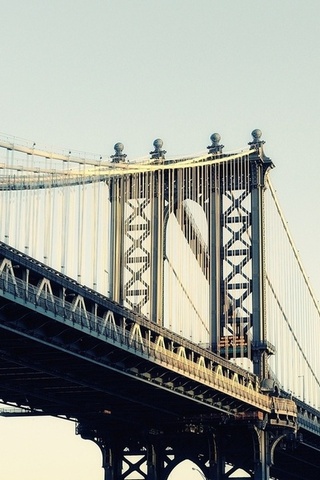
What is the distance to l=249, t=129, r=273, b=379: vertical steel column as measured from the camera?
9306 centimetres

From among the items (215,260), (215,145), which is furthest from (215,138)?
(215,260)

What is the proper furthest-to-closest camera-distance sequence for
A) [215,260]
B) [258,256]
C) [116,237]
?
1. [258,256]
2. [215,260]
3. [116,237]

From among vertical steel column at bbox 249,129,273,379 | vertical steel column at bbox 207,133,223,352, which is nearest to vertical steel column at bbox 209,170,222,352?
vertical steel column at bbox 207,133,223,352

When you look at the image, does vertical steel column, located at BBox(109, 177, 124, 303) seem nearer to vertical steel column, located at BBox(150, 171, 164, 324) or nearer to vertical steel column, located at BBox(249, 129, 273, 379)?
vertical steel column, located at BBox(150, 171, 164, 324)

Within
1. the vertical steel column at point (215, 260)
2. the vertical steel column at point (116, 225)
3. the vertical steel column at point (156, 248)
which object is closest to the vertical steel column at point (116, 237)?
the vertical steel column at point (116, 225)

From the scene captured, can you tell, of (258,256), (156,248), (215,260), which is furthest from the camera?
(258,256)

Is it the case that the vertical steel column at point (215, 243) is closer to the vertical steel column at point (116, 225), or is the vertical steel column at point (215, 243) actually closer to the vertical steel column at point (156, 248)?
the vertical steel column at point (156, 248)

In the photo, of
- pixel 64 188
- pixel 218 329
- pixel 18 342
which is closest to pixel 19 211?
pixel 18 342

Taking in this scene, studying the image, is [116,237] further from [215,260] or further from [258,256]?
[258,256]

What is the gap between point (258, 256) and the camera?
3720 inches

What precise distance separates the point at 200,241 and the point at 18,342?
36621 millimetres

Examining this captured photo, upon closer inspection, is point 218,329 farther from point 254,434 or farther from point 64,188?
→ point 64,188

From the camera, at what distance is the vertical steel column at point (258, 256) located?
9306 centimetres

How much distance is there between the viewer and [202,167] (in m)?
95.7
